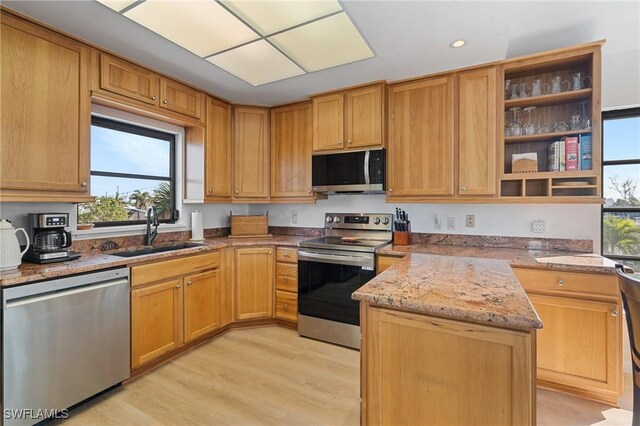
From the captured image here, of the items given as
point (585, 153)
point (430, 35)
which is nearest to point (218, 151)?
point (430, 35)

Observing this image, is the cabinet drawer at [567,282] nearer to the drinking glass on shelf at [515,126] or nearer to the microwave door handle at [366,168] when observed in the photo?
the drinking glass on shelf at [515,126]

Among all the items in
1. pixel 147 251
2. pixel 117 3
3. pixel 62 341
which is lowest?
pixel 62 341

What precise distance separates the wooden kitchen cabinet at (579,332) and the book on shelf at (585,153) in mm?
844

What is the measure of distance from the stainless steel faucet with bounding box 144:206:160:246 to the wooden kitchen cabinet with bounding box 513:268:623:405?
123 inches

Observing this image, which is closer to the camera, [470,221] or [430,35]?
[430,35]

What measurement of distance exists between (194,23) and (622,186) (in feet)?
11.8

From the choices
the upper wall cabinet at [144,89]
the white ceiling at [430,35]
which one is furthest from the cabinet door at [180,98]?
the white ceiling at [430,35]

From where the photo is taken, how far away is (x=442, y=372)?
1.03 m

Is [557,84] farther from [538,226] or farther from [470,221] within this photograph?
[470,221]

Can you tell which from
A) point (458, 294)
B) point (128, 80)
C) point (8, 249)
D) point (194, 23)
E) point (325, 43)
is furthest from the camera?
point (128, 80)

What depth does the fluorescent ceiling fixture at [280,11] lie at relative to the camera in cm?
173

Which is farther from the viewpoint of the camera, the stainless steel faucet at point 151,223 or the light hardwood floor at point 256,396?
the stainless steel faucet at point 151,223

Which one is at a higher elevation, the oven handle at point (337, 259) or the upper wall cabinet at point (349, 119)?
the upper wall cabinet at point (349, 119)

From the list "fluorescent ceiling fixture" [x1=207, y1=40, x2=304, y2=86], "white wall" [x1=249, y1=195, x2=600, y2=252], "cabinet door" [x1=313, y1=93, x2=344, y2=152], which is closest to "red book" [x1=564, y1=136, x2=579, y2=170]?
"white wall" [x1=249, y1=195, x2=600, y2=252]
